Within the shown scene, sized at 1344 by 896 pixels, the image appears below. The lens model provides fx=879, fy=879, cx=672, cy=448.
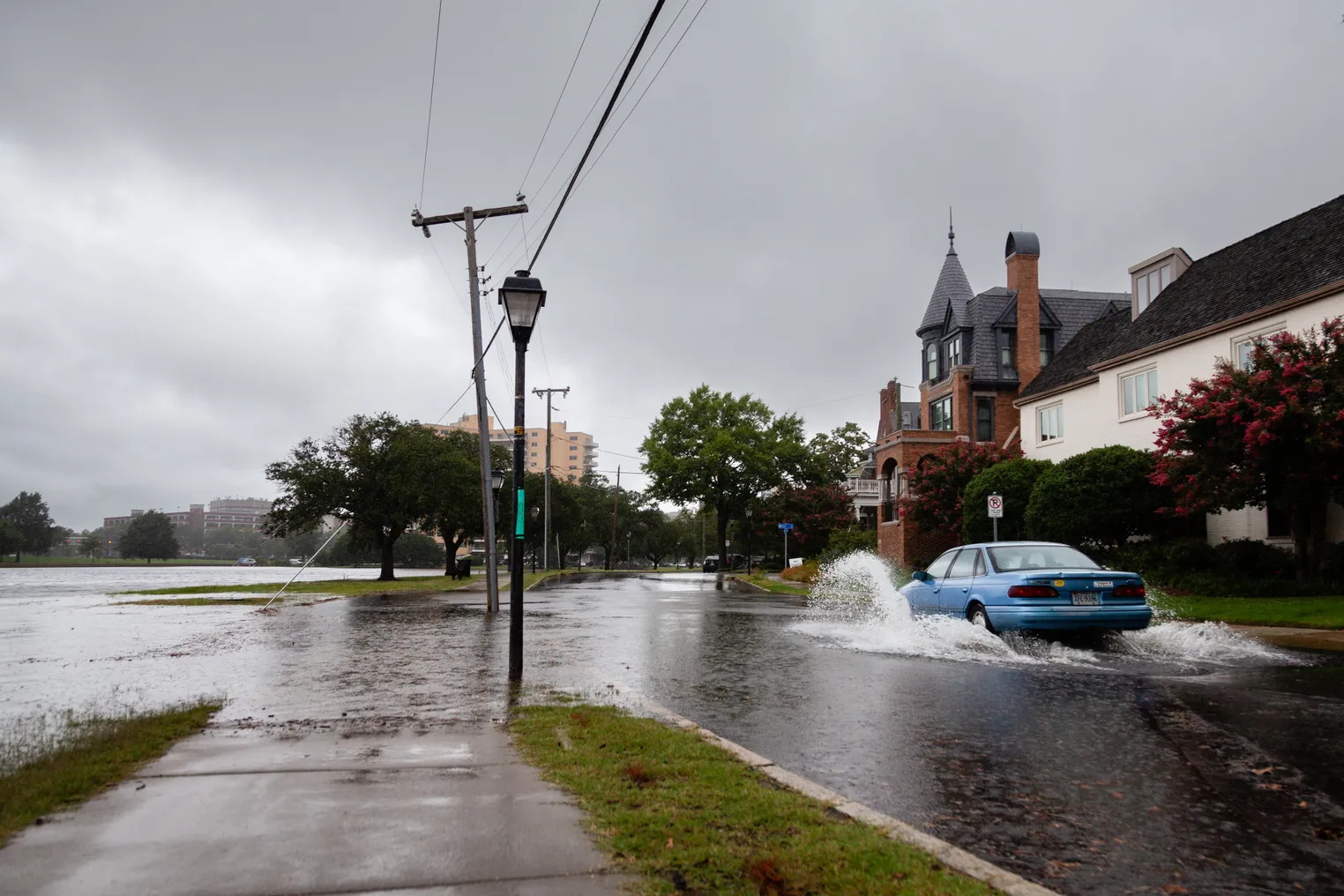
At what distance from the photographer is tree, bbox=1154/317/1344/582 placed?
646 inches

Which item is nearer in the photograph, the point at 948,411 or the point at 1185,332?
the point at 1185,332

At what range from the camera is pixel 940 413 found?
41062mm

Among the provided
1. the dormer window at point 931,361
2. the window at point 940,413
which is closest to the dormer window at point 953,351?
the dormer window at point 931,361

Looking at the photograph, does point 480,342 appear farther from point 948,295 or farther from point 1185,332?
point 948,295

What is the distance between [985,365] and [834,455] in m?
34.7

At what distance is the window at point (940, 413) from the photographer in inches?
1578

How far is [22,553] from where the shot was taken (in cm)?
15212

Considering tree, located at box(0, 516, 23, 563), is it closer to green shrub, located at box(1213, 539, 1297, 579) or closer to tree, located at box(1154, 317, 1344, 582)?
tree, located at box(1154, 317, 1344, 582)

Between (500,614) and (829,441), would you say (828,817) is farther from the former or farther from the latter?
(829,441)

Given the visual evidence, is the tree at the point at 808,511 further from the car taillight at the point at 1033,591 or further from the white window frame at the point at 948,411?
the car taillight at the point at 1033,591

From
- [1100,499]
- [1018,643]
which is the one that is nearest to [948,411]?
[1100,499]

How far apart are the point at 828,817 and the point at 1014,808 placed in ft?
3.78

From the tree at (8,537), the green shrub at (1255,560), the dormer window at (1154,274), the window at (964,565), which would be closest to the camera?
the window at (964,565)

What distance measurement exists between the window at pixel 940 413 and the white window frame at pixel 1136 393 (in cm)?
1114
